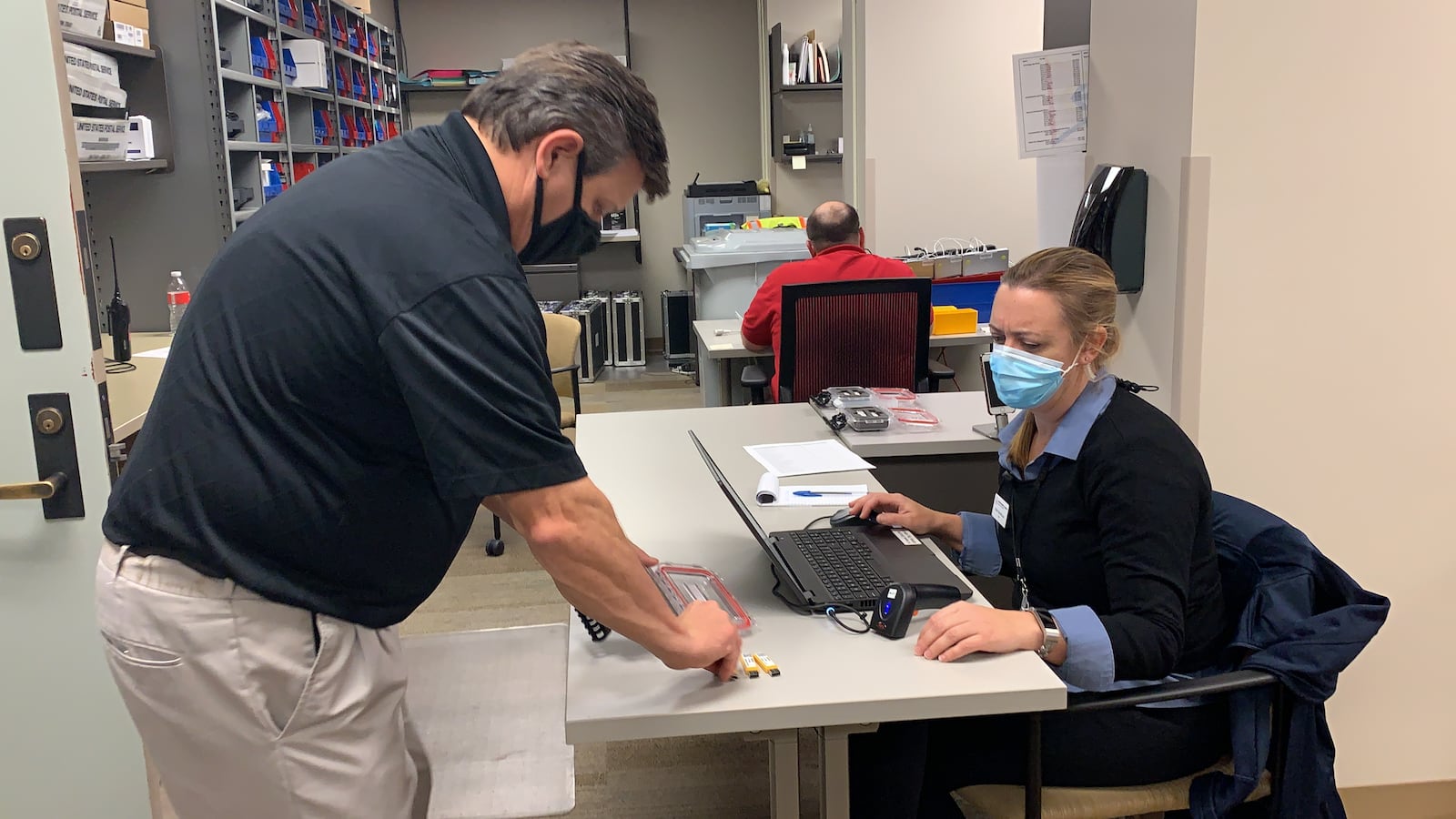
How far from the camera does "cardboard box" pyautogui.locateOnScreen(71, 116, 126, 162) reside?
123 inches

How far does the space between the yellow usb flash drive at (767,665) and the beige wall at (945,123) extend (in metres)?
4.06

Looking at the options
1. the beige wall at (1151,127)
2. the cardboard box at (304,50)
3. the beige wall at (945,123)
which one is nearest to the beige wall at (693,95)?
the beige wall at (945,123)

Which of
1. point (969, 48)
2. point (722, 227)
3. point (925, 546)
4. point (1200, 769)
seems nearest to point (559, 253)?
point (925, 546)

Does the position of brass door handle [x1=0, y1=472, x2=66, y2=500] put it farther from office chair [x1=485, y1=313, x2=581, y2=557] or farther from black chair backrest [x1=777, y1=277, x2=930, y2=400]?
office chair [x1=485, y1=313, x2=581, y2=557]

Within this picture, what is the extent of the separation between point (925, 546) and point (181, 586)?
111 cm

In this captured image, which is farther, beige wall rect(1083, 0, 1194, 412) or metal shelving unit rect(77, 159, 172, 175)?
metal shelving unit rect(77, 159, 172, 175)

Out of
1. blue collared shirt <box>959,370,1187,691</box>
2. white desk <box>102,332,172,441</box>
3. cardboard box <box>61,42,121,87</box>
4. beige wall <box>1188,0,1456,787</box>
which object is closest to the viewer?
blue collared shirt <box>959,370,1187,691</box>

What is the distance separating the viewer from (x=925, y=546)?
1.78 m

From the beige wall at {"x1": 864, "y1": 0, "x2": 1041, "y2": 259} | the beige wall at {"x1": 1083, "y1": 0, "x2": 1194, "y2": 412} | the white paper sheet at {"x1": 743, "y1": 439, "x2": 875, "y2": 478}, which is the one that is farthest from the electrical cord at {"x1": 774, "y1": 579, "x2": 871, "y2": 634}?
the beige wall at {"x1": 864, "y1": 0, "x2": 1041, "y2": 259}

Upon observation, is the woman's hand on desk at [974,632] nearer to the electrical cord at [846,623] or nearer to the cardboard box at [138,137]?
the electrical cord at [846,623]

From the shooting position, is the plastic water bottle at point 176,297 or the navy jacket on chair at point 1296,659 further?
the plastic water bottle at point 176,297

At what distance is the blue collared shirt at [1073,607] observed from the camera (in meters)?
1.42

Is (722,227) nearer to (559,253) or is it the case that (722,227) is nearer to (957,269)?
(957,269)

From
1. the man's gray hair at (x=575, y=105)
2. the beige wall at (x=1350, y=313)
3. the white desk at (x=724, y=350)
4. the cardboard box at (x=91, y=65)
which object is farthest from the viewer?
the white desk at (x=724, y=350)
